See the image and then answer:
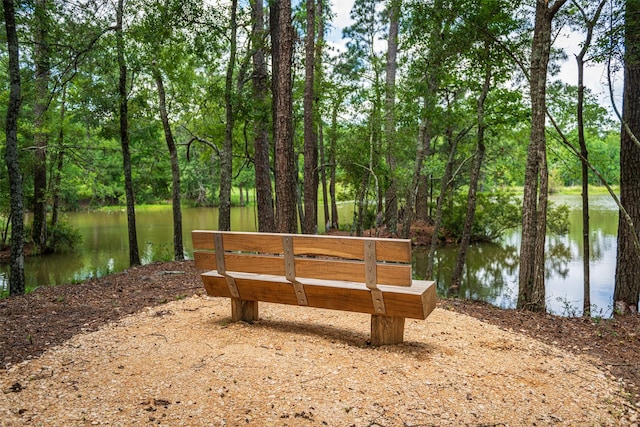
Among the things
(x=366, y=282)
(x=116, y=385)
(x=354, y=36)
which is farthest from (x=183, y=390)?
(x=354, y=36)

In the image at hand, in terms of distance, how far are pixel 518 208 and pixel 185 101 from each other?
47.8 ft

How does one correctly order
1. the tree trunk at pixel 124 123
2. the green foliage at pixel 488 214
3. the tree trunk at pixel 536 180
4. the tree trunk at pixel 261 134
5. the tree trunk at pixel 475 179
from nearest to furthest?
1. the tree trunk at pixel 536 180
2. the tree trunk at pixel 475 179
3. the tree trunk at pixel 124 123
4. the tree trunk at pixel 261 134
5. the green foliage at pixel 488 214

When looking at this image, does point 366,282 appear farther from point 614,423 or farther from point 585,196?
point 585,196

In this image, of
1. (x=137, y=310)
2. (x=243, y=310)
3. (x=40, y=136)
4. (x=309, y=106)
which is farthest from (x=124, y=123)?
(x=243, y=310)

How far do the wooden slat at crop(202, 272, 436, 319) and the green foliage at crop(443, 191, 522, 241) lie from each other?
15854mm

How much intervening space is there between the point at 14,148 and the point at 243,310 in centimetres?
556

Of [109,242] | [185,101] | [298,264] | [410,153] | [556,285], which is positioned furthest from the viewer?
[410,153]

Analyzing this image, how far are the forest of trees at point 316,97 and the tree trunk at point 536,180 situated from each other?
0.07 feet

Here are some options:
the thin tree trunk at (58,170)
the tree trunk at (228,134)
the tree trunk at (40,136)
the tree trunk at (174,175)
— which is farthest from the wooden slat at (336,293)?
the thin tree trunk at (58,170)

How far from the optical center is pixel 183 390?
3078mm

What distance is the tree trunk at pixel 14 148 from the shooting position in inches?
287

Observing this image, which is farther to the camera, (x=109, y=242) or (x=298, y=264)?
(x=109, y=242)

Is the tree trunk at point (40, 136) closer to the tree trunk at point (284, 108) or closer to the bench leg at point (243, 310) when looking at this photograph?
the tree trunk at point (284, 108)

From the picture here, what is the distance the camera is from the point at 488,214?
19.0m
